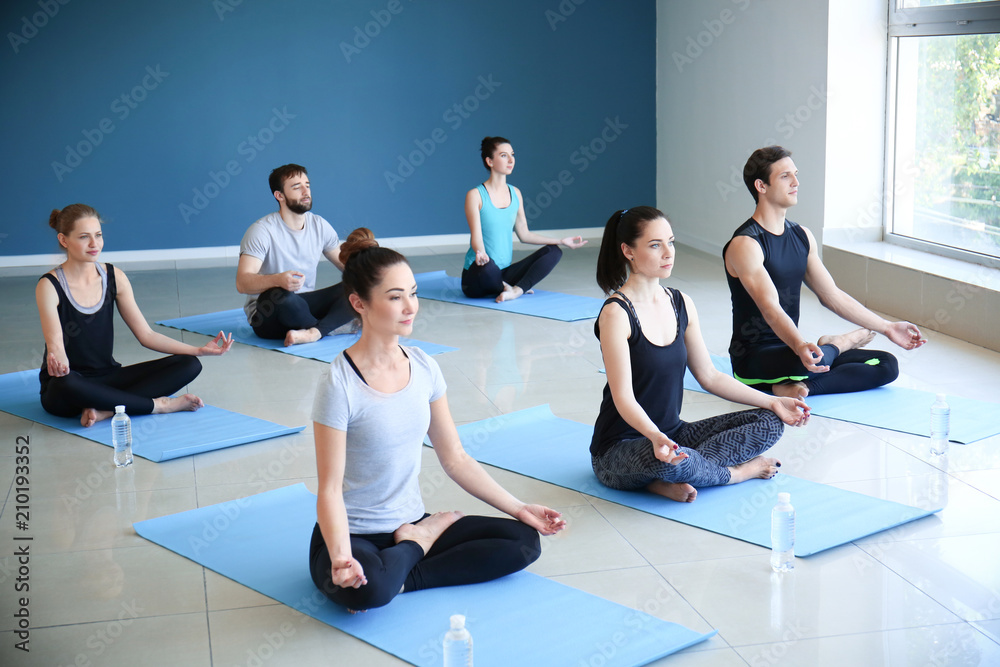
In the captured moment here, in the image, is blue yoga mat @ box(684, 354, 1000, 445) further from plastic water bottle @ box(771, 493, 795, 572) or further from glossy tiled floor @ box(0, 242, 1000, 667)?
plastic water bottle @ box(771, 493, 795, 572)

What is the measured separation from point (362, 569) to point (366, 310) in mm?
555

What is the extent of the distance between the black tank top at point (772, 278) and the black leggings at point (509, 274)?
2261mm

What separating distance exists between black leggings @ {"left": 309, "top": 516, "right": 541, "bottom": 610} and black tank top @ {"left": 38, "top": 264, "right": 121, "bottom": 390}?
1.87 meters

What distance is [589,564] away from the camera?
102 inches

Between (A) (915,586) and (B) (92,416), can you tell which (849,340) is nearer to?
(A) (915,586)

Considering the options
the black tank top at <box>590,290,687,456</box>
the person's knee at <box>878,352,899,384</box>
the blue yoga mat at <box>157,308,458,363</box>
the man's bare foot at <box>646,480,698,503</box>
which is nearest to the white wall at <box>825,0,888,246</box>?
the person's knee at <box>878,352,899,384</box>

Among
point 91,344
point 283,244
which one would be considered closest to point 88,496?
point 91,344

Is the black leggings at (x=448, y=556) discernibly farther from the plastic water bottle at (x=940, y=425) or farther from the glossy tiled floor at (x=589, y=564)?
the plastic water bottle at (x=940, y=425)

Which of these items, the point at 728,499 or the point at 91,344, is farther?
the point at 91,344

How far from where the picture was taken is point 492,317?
5.70 meters

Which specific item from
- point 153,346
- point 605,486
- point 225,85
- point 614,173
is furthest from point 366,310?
point 614,173

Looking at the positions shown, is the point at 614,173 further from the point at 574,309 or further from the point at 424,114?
the point at 574,309

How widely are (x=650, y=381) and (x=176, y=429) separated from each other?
179 cm

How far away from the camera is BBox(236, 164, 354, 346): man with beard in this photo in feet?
16.5
